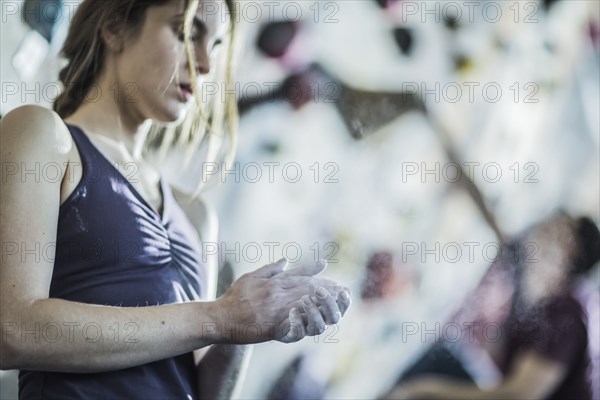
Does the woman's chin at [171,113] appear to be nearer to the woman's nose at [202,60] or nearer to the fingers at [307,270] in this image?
the woman's nose at [202,60]

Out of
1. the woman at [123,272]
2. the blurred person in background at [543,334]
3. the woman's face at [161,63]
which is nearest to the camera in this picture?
the woman at [123,272]

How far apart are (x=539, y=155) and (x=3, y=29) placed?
0.97m

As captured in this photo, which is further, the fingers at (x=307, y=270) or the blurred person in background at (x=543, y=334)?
the blurred person in background at (x=543, y=334)

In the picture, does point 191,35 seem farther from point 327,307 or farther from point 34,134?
point 327,307

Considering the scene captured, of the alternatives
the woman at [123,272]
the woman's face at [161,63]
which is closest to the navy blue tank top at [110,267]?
the woman at [123,272]

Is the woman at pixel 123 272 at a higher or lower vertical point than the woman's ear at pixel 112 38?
lower

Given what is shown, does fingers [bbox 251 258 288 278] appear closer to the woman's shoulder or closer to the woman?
the woman

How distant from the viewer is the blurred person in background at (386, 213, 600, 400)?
128cm

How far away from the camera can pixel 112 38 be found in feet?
3.11

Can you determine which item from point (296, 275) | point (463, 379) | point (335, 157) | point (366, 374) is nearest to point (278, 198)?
point (335, 157)

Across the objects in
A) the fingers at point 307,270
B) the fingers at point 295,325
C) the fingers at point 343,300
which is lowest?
the fingers at point 295,325

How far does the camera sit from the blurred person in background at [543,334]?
1276 mm

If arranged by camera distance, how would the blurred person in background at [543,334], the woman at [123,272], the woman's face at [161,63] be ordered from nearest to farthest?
the woman at [123,272] < the woman's face at [161,63] < the blurred person in background at [543,334]

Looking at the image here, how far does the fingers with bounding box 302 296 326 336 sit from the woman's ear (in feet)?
1.26
